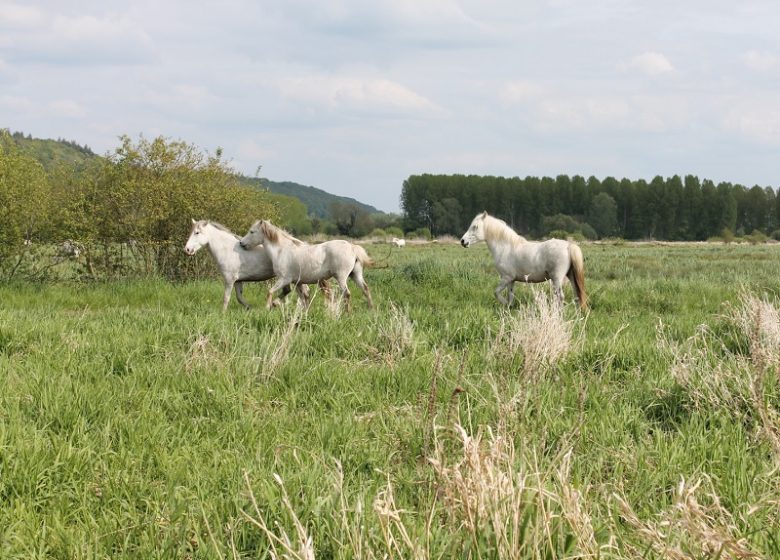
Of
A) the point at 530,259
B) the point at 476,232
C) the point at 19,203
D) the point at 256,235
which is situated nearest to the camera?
the point at 256,235

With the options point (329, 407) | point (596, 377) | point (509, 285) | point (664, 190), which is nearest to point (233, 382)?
Result: point (329, 407)

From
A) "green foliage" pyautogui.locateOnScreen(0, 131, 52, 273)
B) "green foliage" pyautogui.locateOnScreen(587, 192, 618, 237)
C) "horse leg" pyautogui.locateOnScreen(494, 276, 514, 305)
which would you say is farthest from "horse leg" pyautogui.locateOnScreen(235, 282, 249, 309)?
"green foliage" pyautogui.locateOnScreen(587, 192, 618, 237)

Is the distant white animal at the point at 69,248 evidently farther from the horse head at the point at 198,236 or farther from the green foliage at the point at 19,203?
the horse head at the point at 198,236

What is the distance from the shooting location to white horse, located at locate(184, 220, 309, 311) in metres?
11.1

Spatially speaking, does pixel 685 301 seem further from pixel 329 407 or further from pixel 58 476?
pixel 58 476

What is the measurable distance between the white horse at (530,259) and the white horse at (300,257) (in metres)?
2.56

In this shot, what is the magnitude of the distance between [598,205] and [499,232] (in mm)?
94382

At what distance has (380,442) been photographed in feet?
13.4

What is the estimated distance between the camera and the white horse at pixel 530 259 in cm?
1118

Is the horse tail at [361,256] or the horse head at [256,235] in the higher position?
the horse head at [256,235]

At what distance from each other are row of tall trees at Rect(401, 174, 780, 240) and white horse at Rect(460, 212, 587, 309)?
8464 centimetres

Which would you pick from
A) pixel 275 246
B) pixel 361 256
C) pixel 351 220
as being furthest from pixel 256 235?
pixel 351 220

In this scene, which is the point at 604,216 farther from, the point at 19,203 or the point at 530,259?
the point at 19,203

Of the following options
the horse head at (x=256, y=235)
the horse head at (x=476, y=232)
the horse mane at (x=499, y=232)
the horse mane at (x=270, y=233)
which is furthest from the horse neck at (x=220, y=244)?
the horse mane at (x=499, y=232)
